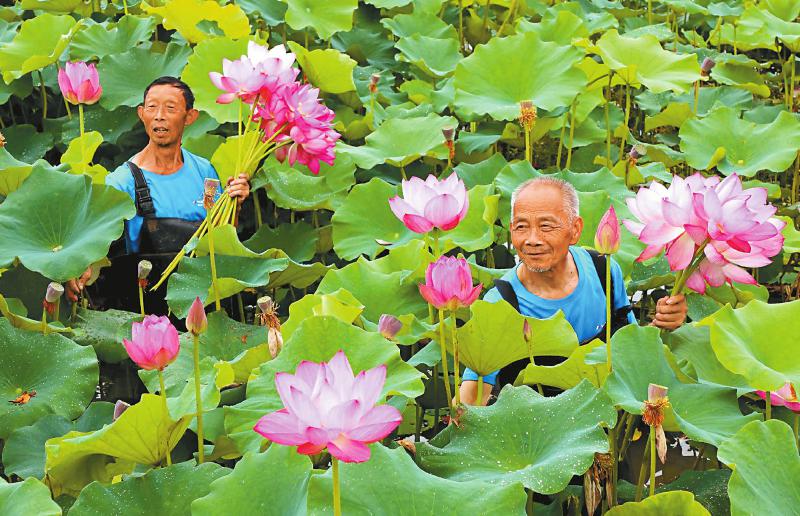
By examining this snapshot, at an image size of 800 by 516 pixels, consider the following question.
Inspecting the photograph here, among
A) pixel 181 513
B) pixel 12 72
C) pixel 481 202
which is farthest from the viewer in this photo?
pixel 12 72

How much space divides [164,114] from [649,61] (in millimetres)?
1447

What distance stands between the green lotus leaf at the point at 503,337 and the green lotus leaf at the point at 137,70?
1.95 metres

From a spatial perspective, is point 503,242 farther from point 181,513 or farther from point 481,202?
point 181,513

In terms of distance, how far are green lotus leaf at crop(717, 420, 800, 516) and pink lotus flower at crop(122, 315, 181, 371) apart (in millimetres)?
737

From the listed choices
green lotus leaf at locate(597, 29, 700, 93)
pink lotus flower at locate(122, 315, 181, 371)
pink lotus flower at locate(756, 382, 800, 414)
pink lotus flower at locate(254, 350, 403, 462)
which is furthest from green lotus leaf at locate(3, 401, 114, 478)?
green lotus leaf at locate(597, 29, 700, 93)

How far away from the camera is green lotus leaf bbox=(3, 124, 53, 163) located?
10.7 feet

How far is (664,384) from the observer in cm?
151

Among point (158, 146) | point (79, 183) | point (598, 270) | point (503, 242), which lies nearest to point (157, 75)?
point (158, 146)

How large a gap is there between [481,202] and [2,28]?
2270mm

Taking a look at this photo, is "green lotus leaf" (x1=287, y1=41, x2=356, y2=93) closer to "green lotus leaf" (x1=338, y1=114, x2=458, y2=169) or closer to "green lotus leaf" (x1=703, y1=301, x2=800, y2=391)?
"green lotus leaf" (x1=338, y1=114, x2=458, y2=169)

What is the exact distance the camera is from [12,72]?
10.6 ft

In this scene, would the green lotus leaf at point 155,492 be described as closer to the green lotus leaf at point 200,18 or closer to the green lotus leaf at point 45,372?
the green lotus leaf at point 45,372

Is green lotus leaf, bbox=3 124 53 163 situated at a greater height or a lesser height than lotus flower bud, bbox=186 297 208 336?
lesser

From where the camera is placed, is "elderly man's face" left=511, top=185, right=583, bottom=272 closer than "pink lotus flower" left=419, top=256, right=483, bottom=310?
No
